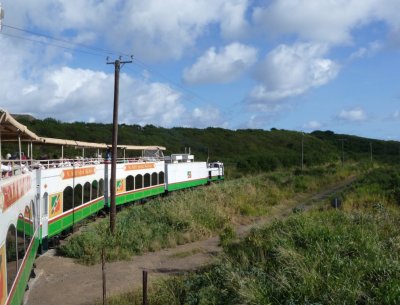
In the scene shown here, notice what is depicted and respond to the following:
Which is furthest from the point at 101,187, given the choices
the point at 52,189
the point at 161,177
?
the point at 161,177

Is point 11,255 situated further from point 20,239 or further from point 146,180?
point 146,180

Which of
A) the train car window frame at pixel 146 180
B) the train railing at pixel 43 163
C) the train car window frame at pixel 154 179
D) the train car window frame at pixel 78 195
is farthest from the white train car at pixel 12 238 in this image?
the train car window frame at pixel 154 179

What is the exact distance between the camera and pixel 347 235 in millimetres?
11242

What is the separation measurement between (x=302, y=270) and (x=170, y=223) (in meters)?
11.5

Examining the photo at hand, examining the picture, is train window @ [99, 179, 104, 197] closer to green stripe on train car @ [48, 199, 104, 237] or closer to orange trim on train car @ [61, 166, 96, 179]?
green stripe on train car @ [48, 199, 104, 237]

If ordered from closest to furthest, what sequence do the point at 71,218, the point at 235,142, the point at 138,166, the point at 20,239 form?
1. the point at 20,239
2. the point at 71,218
3. the point at 138,166
4. the point at 235,142

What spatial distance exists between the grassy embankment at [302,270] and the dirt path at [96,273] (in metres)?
1.77

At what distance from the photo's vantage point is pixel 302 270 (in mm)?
8992

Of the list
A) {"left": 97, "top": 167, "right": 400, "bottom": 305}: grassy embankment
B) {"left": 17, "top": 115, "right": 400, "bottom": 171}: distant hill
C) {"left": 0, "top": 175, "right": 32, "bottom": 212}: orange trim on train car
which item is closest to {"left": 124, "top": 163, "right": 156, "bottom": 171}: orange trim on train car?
{"left": 97, "top": 167, "right": 400, "bottom": 305}: grassy embankment

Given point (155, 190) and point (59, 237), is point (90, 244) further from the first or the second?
point (155, 190)

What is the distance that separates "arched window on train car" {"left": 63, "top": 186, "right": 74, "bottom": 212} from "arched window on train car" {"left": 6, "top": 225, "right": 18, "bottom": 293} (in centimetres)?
968

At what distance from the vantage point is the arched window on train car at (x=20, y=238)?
7.27m

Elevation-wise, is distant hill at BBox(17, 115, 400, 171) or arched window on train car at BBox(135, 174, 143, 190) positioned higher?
distant hill at BBox(17, 115, 400, 171)

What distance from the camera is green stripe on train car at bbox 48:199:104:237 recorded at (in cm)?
1501
